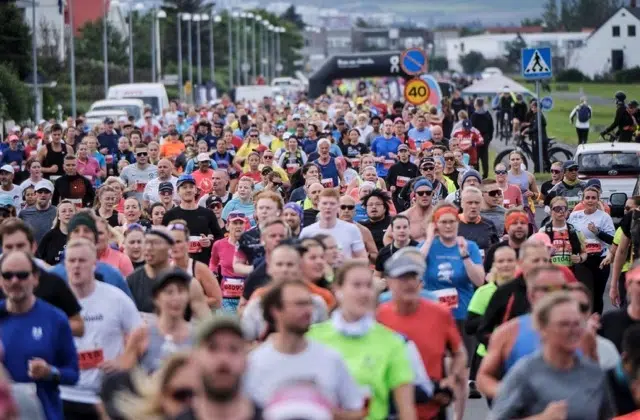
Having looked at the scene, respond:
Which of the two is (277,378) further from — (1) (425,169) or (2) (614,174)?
(2) (614,174)

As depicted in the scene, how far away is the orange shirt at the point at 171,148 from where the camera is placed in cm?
3047

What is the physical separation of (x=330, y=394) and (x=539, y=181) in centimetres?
2764

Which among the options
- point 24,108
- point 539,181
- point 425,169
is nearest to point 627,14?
point 24,108

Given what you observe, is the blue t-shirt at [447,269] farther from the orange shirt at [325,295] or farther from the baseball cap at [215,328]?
the baseball cap at [215,328]

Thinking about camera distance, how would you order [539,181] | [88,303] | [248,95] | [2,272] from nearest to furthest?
1. [2,272]
2. [88,303]
3. [539,181]
4. [248,95]

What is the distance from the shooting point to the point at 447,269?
12688 millimetres

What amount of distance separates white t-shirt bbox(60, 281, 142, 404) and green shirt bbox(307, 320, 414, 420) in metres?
1.97

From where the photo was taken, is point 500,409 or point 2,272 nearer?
point 500,409

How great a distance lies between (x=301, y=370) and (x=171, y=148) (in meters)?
23.6

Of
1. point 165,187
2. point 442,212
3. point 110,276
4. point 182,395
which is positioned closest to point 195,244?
point 165,187

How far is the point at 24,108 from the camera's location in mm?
51219

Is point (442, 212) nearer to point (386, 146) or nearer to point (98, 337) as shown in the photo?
point (98, 337)

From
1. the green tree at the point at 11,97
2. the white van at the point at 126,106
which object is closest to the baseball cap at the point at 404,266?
the green tree at the point at 11,97

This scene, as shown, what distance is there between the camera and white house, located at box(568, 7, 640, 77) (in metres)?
52.1
